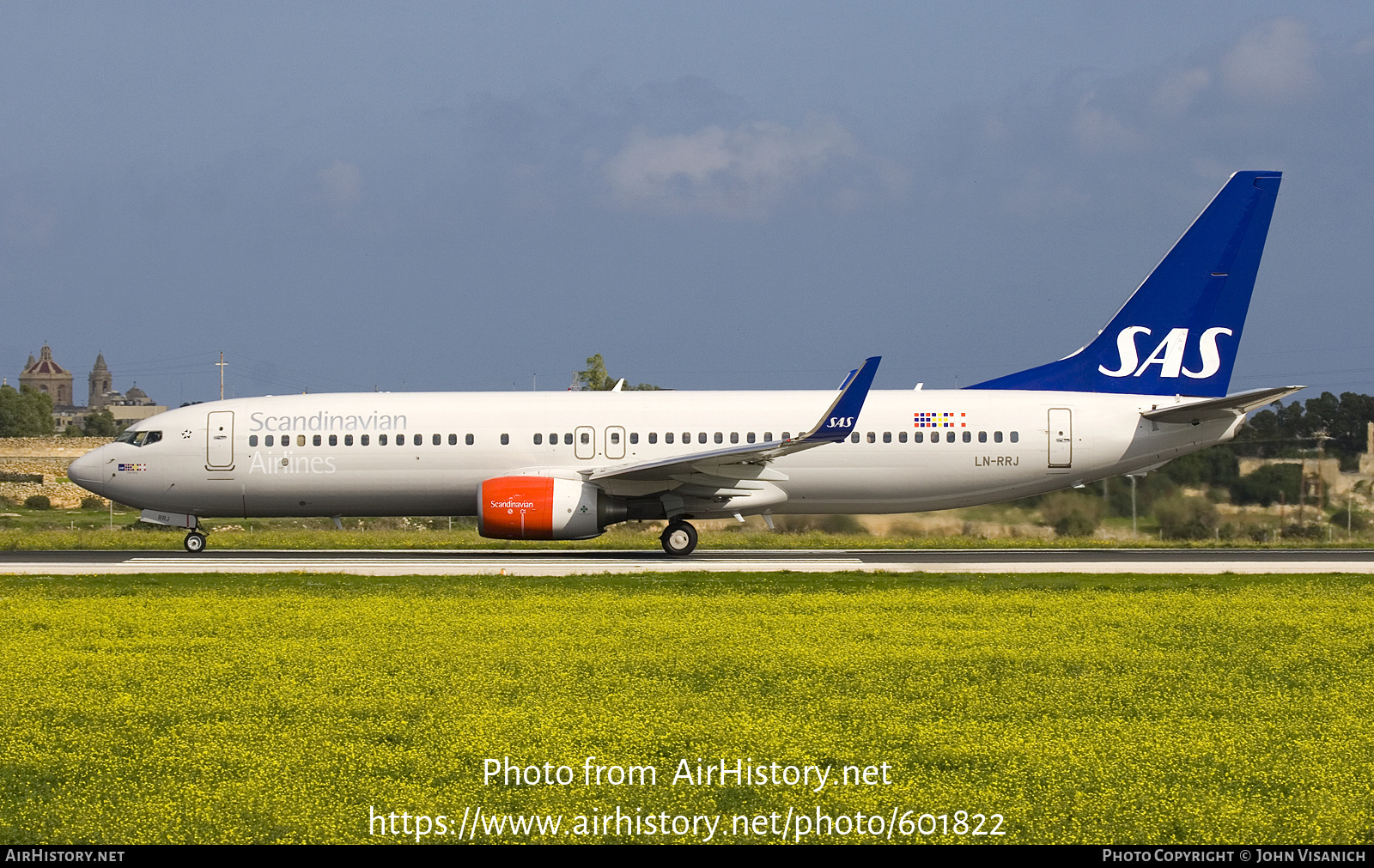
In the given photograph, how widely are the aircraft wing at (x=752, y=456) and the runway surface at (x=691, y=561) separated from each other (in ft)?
5.14

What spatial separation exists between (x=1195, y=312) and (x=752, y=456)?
9.86 meters

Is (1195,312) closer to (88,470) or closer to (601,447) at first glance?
(601,447)

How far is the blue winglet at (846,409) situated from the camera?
22266 mm

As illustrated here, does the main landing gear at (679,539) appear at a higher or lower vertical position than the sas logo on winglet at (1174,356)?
A: lower

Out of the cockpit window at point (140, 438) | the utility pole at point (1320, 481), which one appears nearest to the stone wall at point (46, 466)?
the cockpit window at point (140, 438)

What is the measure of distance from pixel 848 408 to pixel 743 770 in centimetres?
1542

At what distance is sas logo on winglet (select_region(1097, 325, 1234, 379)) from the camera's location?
26.4 metres

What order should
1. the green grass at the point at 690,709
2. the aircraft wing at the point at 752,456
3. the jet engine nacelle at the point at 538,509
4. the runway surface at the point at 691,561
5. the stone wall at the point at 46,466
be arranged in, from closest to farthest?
the green grass at the point at 690,709 → the runway surface at the point at 691,561 → the aircraft wing at the point at 752,456 → the jet engine nacelle at the point at 538,509 → the stone wall at the point at 46,466

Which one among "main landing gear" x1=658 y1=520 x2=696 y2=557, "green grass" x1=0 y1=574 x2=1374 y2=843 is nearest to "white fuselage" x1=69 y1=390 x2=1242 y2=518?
"main landing gear" x1=658 y1=520 x2=696 y2=557

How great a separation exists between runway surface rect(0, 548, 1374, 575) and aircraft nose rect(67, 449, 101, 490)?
1486 millimetres

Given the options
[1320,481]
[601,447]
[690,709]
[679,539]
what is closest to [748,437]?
[679,539]

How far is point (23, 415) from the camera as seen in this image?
5010 inches

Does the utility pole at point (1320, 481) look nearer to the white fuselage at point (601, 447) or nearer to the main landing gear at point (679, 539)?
the white fuselage at point (601, 447)
